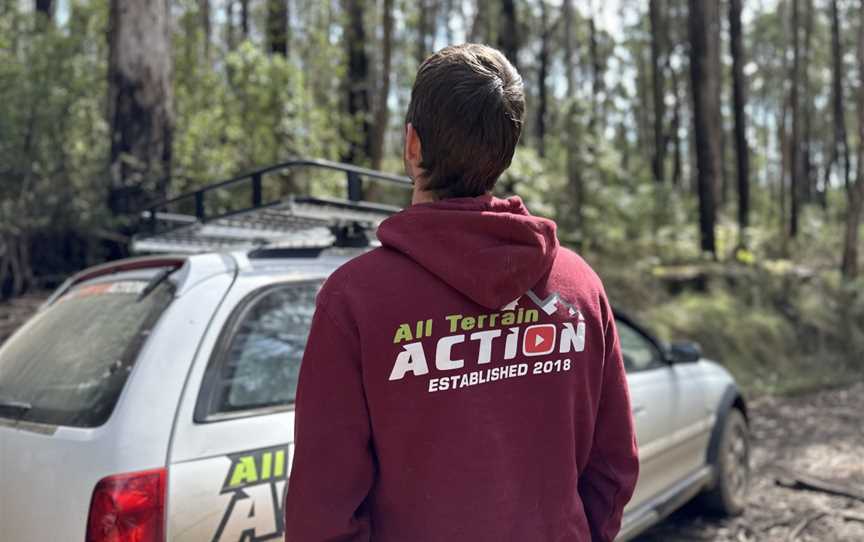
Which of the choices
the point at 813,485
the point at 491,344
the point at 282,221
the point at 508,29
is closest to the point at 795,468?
the point at 813,485

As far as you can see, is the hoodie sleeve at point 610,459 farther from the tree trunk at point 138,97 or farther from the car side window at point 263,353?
the tree trunk at point 138,97

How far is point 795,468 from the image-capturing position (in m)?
6.77

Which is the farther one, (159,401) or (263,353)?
(263,353)

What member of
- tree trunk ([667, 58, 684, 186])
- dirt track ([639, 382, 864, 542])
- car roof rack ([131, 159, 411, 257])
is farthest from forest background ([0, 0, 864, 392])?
tree trunk ([667, 58, 684, 186])

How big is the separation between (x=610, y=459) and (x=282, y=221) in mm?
2187

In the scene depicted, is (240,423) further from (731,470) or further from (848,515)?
(848,515)

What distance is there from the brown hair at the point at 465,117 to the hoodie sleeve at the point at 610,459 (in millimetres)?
505

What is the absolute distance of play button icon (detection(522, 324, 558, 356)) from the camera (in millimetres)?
1679

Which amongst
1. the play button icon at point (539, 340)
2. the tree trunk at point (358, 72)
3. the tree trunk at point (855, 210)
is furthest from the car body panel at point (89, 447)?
the tree trunk at point (855, 210)

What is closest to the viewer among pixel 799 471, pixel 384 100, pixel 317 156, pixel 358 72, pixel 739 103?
pixel 799 471

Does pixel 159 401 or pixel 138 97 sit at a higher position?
pixel 138 97

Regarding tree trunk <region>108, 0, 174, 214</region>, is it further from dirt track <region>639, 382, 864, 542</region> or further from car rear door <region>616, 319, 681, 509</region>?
dirt track <region>639, 382, 864, 542</region>

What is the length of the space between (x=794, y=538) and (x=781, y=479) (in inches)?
52.3

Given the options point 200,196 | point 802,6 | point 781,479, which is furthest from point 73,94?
point 802,6
